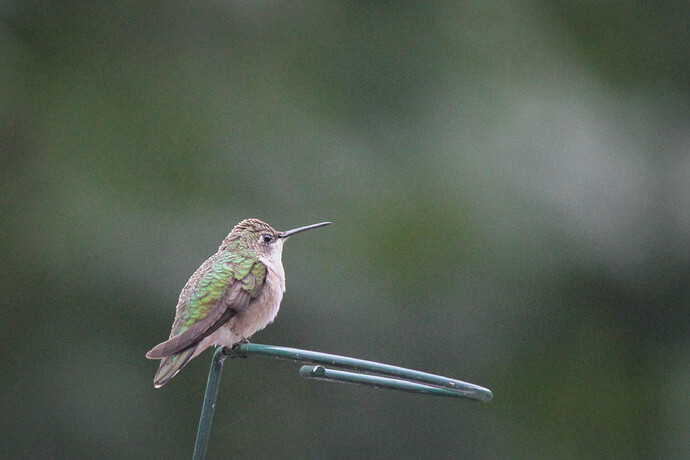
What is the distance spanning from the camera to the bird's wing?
3299 millimetres

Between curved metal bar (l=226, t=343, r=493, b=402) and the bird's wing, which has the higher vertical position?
the bird's wing

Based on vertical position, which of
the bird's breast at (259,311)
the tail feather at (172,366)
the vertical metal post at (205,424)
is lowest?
the vertical metal post at (205,424)

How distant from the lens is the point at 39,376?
16.5 ft

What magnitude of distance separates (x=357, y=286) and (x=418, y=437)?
1.12 m

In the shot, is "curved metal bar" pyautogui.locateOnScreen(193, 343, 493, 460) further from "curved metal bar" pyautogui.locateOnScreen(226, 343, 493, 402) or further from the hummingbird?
the hummingbird

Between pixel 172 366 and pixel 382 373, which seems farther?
pixel 172 366

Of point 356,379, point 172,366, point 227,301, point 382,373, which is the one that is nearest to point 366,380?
point 356,379

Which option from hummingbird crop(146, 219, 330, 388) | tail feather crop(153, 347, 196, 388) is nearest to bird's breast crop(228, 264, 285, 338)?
hummingbird crop(146, 219, 330, 388)

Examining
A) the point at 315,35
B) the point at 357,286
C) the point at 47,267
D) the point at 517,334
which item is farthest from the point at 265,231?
the point at 315,35

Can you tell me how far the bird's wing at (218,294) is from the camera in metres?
3.30

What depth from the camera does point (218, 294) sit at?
11.2 ft

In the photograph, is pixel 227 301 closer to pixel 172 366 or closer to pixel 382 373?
pixel 172 366

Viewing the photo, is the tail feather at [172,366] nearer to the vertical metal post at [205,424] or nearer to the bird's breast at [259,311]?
the bird's breast at [259,311]

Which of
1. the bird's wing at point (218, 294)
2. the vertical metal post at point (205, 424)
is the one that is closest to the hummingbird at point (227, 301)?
the bird's wing at point (218, 294)
